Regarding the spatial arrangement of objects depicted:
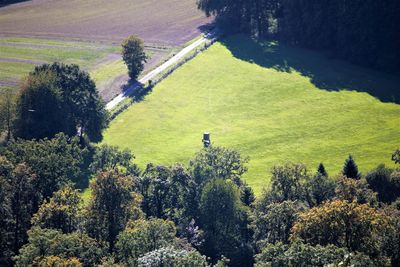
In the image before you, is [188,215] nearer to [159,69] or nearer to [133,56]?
[133,56]

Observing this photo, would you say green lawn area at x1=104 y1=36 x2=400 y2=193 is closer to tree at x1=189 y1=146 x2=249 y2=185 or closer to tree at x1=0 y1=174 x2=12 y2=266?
tree at x1=189 y1=146 x2=249 y2=185

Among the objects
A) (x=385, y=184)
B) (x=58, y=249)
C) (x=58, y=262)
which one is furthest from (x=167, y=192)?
(x=385, y=184)

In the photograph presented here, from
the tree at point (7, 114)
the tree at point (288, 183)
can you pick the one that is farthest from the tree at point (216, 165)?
the tree at point (7, 114)

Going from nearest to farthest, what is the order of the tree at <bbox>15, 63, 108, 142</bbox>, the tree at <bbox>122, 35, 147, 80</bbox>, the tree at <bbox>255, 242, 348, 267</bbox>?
1. the tree at <bbox>255, 242, 348, 267</bbox>
2. the tree at <bbox>15, 63, 108, 142</bbox>
3. the tree at <bbox>122, 35, 147, 80</bbox>

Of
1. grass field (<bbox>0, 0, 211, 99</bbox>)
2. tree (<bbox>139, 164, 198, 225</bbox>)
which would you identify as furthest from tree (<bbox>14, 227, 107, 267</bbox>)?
grass field (<bbox>0, 0, 211, 99</bbox>)

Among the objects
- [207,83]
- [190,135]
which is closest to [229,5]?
[207,83]
